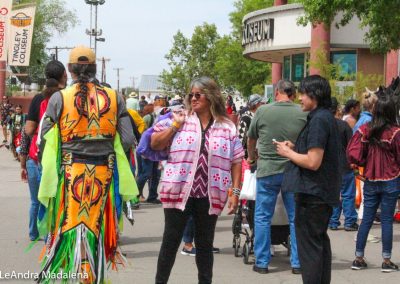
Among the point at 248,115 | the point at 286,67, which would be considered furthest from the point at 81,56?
the point at 286,67

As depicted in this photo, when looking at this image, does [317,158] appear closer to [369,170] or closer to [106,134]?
[106,134]

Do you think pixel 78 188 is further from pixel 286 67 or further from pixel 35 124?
pixel 286 67

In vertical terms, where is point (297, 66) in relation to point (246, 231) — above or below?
above

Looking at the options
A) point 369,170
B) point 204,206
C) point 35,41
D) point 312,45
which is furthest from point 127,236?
point 35,41

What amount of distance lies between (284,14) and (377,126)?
24.3m

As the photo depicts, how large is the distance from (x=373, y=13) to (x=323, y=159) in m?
10.4

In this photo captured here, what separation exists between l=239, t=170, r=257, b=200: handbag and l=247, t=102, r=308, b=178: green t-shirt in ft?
1.18

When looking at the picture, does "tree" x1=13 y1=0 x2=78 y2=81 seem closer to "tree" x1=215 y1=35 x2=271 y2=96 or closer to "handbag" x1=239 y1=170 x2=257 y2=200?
"tree" x1=215 y1=35 x2=271 y2=96

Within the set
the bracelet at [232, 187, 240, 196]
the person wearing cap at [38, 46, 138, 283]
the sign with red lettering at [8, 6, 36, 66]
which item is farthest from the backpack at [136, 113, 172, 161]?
the sign with red lettering at [8, 6, 36, 66]

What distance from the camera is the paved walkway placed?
Result: 278 inches

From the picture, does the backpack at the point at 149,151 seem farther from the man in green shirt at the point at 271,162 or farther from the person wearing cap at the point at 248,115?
the person wearing cap at the point at 248,115

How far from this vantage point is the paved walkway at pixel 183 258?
278 inches

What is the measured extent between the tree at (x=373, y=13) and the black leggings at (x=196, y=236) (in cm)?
1051

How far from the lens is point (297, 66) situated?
33594 mm
